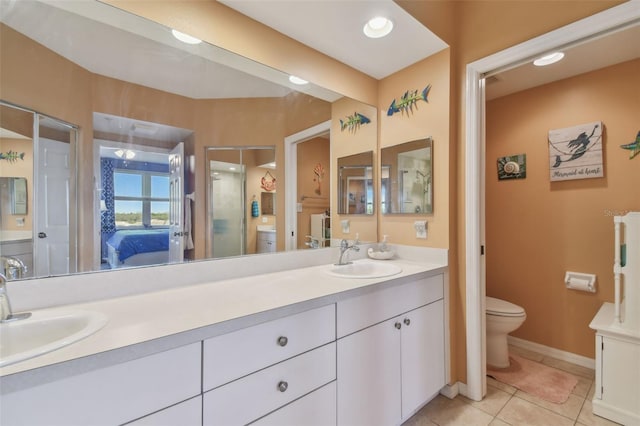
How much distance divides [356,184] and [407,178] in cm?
39

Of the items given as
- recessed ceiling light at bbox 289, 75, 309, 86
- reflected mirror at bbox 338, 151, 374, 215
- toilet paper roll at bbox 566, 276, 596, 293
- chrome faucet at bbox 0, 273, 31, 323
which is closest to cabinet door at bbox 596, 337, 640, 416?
toilet paper roll at bbox 566, 276, 596, 293

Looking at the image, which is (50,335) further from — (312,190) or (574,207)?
(574,207)

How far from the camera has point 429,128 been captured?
1841mm

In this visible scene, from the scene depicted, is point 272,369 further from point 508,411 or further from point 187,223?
point 508,411

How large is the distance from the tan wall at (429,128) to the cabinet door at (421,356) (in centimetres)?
49

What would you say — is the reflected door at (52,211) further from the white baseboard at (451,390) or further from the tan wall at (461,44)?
the white baseboard at (451,390)

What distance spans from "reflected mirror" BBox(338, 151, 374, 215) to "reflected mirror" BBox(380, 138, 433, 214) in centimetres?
10

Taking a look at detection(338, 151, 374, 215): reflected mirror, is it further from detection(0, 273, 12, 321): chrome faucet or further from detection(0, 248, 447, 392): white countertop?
detection(0, 273, 12, 321): chrome faucet

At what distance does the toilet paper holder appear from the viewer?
2088 mm

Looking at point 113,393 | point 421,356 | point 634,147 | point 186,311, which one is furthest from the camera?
point 634,147

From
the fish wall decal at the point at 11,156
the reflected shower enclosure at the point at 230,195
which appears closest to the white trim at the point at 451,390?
the reflected shower enclosure at the point at 230,195

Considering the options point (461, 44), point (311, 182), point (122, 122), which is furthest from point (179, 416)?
point (461, 44)

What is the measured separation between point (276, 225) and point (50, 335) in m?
1.08

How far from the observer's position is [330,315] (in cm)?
113
